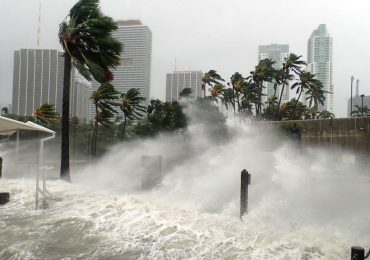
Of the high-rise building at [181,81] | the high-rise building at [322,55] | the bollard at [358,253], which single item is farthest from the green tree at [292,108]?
the bollard at [358,253]

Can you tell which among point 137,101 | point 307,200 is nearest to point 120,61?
point 307,200

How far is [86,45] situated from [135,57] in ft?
180

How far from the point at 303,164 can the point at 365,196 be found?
2.78 meters

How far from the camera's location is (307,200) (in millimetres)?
13141

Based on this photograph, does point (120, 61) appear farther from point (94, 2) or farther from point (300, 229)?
point (300, 229)

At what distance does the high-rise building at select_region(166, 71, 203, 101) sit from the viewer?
277 feet

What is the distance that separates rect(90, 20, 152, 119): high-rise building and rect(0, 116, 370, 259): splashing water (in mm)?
51451

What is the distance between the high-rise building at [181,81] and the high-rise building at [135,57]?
1177 centimetres

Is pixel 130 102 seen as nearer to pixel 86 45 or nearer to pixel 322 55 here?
pixel 86 45

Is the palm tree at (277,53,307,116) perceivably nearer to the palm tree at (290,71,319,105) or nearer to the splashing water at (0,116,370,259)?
the palm tree at (290,71,319,105)

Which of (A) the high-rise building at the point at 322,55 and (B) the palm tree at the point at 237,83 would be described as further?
(A) the high-rise building at the point at 322,55

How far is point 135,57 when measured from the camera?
7212 centimetres

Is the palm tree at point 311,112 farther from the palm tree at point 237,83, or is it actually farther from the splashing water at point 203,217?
the splashing water at point 203,217

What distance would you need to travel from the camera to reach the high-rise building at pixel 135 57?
69.2m
